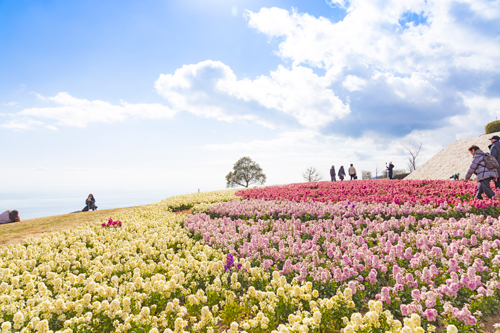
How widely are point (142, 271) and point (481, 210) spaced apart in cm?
1186

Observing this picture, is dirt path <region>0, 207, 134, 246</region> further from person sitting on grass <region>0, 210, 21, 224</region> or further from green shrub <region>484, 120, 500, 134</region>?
green shrub <region>484, 120, 500, 134</region>

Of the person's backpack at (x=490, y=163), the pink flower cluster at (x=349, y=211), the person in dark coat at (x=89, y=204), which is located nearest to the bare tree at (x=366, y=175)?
the person's backpack at (x=490, y=163)

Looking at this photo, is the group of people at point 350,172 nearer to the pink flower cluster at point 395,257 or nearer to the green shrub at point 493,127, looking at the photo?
the green shrub at point 493,127

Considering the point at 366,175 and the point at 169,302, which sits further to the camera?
the point at 366,175

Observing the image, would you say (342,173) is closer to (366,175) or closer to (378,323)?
(378,323)

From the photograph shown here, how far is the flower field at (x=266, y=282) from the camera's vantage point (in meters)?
4.15

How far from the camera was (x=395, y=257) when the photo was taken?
645 cm

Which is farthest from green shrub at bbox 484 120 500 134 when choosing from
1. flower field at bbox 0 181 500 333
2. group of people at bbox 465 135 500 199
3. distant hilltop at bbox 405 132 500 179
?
flower field at bbox 0 181 500 333

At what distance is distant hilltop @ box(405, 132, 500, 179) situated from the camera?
27212mm

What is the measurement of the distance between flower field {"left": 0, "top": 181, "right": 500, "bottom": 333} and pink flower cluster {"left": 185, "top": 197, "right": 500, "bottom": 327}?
3cm

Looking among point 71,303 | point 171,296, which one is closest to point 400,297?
point 171,296

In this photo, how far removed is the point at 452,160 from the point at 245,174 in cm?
3404

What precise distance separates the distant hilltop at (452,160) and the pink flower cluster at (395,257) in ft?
69.6

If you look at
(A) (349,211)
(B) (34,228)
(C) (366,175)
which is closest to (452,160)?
(A) (349,211)
